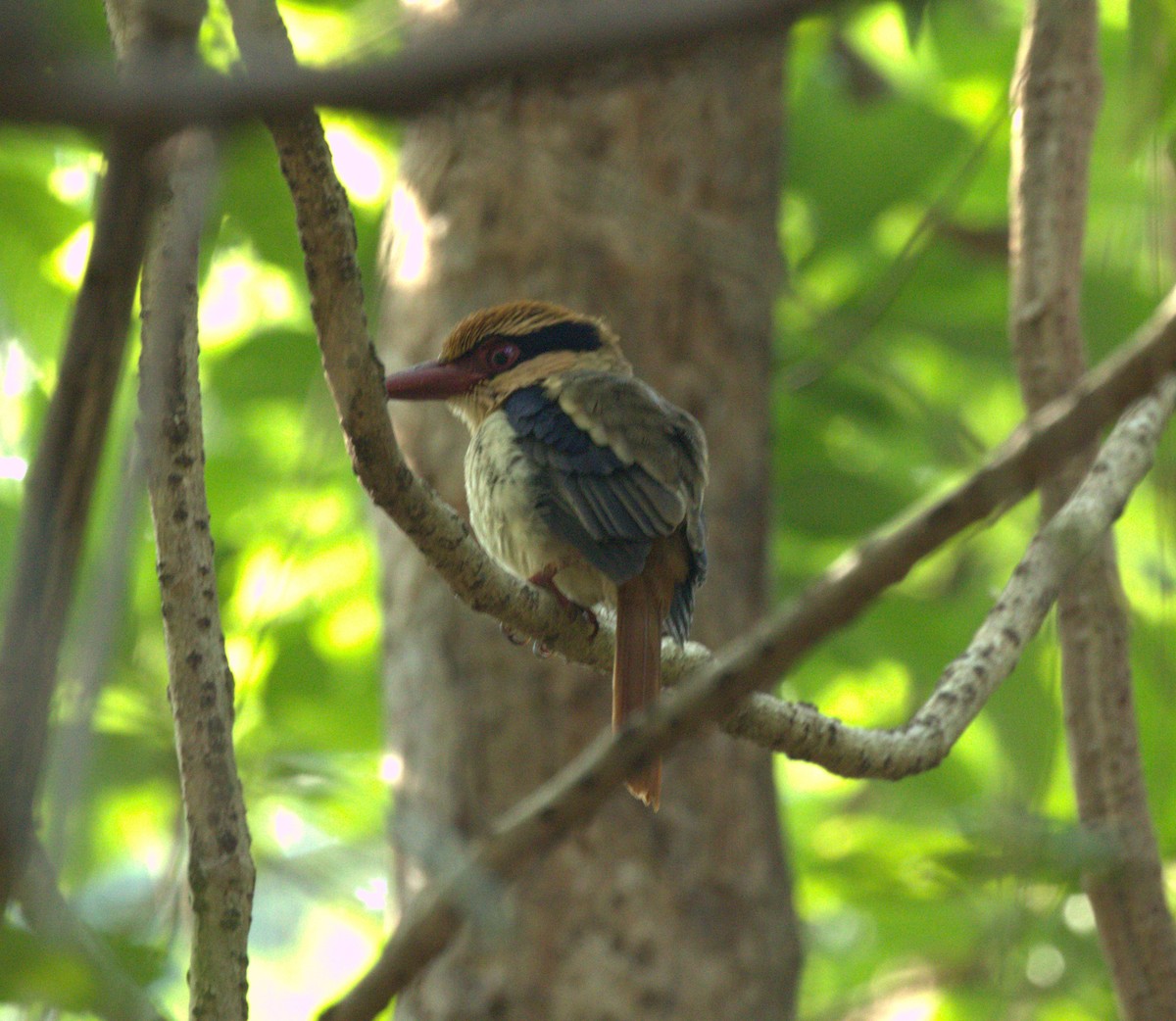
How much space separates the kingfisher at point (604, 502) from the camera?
8.32 ft

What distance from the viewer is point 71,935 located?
3.58ft

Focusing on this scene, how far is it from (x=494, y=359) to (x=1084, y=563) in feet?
4.66

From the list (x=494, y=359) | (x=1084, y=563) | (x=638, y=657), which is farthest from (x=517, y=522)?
(x=1084, y=563)

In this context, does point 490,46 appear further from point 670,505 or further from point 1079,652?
point 1079,652

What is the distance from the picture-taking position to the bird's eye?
333 cm

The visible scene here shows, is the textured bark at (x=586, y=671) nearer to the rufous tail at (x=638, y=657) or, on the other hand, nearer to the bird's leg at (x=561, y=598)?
the bird's leg at (x=561, y=598)

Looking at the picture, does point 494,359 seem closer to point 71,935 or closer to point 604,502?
point 604,502

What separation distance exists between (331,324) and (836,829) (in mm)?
A: 4084

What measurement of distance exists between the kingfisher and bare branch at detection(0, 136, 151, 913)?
1.73 metres

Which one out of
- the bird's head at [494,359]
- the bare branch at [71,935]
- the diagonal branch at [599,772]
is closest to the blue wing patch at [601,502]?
the bird's head at [494,359]

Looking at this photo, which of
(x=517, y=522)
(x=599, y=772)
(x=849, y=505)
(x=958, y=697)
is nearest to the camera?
(x=599, y=772)

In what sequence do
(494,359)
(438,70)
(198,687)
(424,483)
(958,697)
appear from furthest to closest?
(494,359) < (958,697) < (424,483) < (198,687) < (438,70)

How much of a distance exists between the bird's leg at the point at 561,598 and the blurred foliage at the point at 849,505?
0.46 metres

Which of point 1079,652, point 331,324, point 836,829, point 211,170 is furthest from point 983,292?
point 211,170
